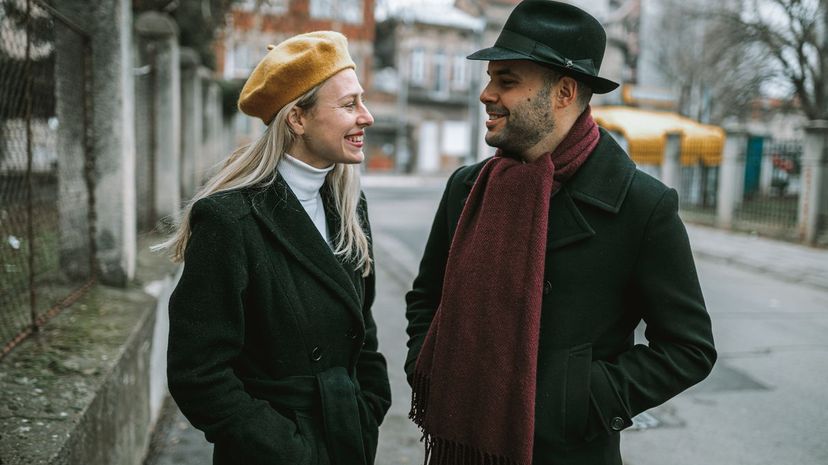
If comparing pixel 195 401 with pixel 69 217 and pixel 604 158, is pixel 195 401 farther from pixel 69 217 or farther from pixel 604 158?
pixel 69 217

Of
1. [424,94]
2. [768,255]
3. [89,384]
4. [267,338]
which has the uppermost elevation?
[424,94]

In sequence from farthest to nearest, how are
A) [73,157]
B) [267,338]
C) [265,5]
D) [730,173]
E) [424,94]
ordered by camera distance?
1. [424,94]
2. [265,5]
3. [730,173]
4. [73,157]
5. [267,338]

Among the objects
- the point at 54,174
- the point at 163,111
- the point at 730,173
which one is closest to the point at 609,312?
the point at 54,174

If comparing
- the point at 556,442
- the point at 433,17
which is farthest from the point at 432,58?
the point at 556,442

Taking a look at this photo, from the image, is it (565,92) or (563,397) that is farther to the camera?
(565,92)

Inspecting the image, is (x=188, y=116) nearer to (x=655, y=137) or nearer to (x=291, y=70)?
(x=291, y=70)

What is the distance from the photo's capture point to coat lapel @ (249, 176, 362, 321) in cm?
199

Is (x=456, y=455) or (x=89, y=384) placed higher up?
(x=456, y=455)

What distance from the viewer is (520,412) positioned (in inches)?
71.4

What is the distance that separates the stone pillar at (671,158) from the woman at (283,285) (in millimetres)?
16789

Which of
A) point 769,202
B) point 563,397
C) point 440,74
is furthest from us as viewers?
point 440,74

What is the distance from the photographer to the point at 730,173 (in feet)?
50.1

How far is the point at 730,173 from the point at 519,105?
14970 millimetres

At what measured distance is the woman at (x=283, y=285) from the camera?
1.82 m
